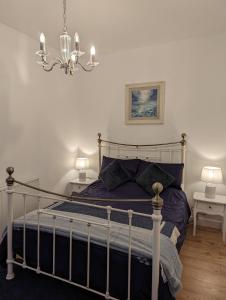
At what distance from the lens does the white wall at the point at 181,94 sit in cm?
322

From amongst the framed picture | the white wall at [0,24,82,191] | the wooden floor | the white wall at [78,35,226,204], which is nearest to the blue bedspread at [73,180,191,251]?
the wooden floor

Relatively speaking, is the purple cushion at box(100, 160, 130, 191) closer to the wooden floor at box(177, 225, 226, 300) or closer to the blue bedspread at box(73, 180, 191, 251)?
the blue bedspread at box(73, 180, 191, 251)

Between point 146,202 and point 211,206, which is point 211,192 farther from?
point 146,202

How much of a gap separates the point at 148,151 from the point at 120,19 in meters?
1.96

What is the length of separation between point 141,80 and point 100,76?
0.77 meters

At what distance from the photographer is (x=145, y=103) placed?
12.1 feet

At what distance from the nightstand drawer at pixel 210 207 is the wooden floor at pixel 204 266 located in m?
0.38

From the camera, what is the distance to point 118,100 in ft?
12.7

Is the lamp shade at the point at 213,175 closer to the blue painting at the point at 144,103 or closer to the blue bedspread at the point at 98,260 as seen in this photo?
the blue bedspread at the point at 98,260

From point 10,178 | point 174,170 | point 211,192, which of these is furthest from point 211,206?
point 10,178

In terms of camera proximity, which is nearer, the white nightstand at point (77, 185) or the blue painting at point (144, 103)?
the blue painting at point (144, 103)

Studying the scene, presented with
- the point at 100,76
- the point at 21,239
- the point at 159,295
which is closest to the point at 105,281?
the point at 159,295

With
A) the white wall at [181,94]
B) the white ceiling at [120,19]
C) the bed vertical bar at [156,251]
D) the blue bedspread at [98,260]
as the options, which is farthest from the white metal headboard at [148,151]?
the bed vertical bar at [156,251]

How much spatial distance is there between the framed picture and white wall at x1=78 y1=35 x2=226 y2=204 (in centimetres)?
9
